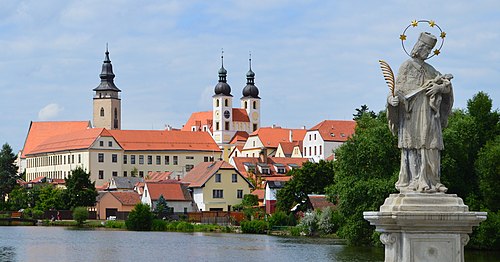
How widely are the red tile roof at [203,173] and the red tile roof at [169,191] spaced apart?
1.94 meters

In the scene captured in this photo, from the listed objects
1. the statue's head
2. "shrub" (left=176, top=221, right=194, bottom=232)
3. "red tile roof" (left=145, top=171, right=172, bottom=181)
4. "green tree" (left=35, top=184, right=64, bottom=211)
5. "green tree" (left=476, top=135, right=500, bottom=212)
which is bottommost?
"shrub" (left=176, top=221, right=194, bottom=232)

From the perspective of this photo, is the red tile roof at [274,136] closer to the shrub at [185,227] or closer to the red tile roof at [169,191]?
the red tile roof at [169,191]

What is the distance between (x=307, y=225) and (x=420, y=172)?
64.1m

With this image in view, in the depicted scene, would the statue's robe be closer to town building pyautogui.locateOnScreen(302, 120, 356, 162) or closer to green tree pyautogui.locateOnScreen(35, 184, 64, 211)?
green tree pyautogui.locateOnScreen(35, 184, 64, 211)

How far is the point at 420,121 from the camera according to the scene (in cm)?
1251

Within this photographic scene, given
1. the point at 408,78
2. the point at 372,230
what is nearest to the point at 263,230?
the point at 372,230

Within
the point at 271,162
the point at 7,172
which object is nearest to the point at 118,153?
the point at 7,172

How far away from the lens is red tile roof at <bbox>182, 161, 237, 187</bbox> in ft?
395

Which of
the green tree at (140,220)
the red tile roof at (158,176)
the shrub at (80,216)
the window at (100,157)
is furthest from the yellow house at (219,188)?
the window at (100,157)

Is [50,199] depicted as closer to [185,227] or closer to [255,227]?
[185,227]

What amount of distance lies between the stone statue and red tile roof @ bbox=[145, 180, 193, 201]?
10265 centimetres

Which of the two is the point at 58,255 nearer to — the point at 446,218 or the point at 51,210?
the point at 446,218

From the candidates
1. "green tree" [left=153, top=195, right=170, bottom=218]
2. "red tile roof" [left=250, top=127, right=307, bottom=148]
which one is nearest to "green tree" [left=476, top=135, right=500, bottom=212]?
"green tree" [left=153, top=195, right=170, bottom=218]

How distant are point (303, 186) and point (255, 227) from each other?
8514 mm
